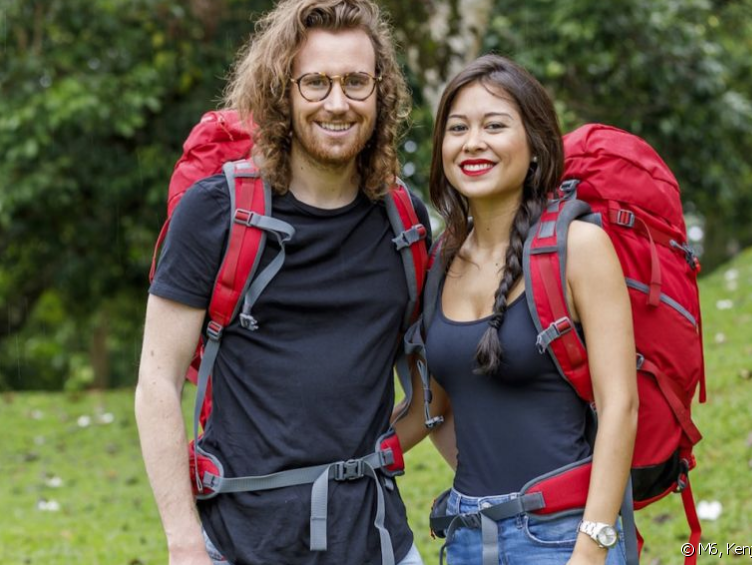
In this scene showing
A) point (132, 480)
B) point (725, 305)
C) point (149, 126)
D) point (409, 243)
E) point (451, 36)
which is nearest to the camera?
point (409, 243)

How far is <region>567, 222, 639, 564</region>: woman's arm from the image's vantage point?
105 inches

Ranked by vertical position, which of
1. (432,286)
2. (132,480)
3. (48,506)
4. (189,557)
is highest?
(432,286)

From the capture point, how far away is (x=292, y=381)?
8.97 feet

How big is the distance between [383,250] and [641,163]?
749mm

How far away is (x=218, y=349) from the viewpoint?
109 inches

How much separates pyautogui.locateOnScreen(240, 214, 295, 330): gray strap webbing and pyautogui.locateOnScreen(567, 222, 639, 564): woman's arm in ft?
2.40

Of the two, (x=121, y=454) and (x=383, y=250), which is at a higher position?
(x=383, y=250)

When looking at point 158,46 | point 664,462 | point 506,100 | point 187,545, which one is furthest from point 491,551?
point 158,46

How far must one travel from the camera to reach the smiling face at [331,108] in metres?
2.82

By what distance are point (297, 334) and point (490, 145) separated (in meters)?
0.72

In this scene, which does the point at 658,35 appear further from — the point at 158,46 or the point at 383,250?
the point at 383,250

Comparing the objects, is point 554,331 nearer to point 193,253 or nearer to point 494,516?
point 494,516

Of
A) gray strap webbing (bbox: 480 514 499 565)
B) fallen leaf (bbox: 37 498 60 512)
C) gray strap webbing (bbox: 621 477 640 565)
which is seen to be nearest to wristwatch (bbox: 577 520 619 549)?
gray strap webbing (bbox: 621 477 640 565)

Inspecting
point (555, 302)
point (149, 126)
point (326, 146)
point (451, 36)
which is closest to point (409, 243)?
point (326, 146)
